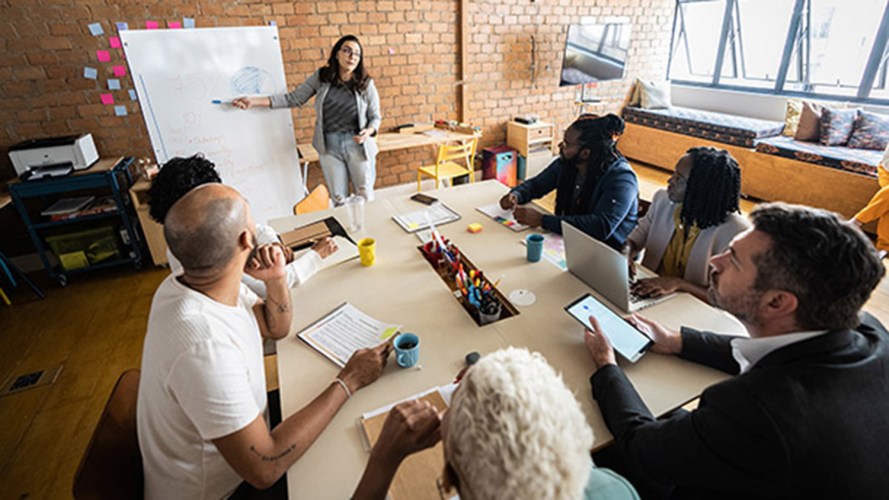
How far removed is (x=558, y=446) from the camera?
0.57 metres

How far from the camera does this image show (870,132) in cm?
392

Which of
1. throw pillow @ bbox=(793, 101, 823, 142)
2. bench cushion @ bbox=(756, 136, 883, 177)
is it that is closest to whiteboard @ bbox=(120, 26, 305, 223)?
bench cushion @ bbox=(756, 136, 883, 177)

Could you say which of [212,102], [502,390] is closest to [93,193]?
[212,102]

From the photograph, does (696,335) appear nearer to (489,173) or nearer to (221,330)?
(221,330)

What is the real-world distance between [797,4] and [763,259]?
5.63 meters

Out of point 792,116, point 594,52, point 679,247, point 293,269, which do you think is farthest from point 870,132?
point 293,269

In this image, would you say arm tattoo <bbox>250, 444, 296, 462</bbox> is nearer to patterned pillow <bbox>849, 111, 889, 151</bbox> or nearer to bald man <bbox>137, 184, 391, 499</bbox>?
Result: bald man <bbox>137, 184, 391, 499</bbox>

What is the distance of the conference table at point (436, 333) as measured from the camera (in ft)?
3.38

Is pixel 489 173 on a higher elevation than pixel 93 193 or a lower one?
lower

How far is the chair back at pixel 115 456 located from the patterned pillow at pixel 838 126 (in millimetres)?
5494

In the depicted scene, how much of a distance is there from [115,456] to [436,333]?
2.84 ft

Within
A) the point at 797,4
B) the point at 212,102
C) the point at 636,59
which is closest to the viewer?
the point at 212,102

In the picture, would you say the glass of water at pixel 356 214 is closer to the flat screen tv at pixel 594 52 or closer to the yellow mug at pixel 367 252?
the yellow mug at pixel 367 252

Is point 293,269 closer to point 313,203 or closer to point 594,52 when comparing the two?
point 313,203
